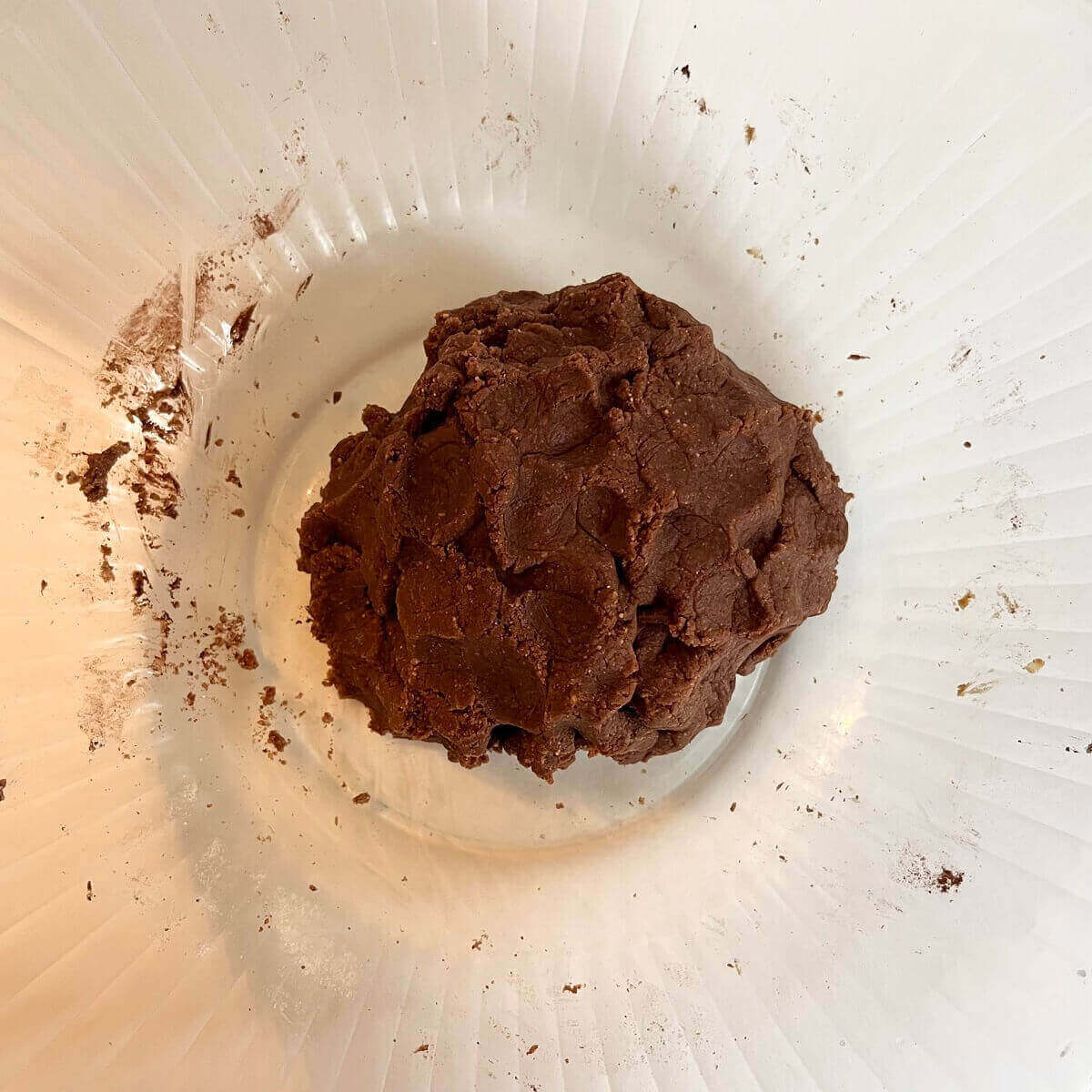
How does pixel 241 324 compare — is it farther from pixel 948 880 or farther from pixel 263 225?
pixel 948 880

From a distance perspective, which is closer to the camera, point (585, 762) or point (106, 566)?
point (106, 566)

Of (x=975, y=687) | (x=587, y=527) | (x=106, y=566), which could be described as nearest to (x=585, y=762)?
(x=587, y=527)

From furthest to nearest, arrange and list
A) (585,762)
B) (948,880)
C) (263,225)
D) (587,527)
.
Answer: (585,762) < (263,225) < (948,880) < (587,527)

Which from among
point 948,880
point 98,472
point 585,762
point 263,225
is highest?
point 263,225

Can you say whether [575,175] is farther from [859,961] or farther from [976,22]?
[859,961]

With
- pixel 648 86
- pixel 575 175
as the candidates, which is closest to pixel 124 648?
pixel 575 175

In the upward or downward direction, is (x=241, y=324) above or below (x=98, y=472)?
above
